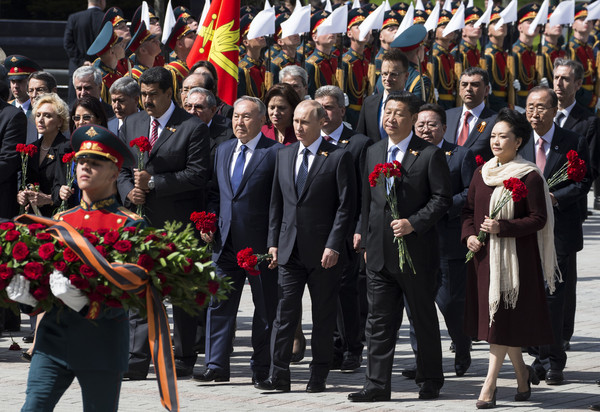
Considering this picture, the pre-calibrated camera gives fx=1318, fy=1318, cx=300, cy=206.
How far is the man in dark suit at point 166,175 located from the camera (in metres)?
9.16

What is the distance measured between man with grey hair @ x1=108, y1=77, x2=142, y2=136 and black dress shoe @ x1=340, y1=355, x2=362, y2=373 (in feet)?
8.19

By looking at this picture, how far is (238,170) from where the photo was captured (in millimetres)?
9188

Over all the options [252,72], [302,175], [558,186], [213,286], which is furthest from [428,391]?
[252,72]

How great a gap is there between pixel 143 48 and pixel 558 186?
5582 millimetres

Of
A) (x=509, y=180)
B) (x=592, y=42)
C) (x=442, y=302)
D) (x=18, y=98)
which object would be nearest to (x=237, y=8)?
(x=18, y=98)

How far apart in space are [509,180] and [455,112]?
2446 mm

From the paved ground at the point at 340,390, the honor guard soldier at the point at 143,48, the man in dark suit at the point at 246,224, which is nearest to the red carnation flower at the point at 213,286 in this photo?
the paved ground at the point at 340,390

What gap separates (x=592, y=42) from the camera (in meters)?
23.0

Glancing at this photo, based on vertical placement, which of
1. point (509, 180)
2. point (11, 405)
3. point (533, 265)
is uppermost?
point (509, 180)

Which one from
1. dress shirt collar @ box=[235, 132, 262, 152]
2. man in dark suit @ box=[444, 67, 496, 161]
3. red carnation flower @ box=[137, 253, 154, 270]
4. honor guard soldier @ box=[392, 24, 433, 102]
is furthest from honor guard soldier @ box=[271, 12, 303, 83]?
red carnation flower @ box=[137, 253, 154, 270]

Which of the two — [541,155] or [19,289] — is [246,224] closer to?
[541,155]

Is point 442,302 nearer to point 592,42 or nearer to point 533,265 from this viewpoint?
point 533,265

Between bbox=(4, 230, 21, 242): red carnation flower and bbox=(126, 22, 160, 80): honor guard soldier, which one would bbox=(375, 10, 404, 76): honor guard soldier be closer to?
bbox=(126, 22, 160, 80): honor guard soldier

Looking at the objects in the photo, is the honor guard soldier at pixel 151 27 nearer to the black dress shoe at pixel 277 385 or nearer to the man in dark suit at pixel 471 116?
the man in dark suit at pixel 471 116
